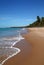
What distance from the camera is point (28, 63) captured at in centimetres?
531

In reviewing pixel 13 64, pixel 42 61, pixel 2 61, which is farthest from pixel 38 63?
pixel 2 61

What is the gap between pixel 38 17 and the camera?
103 meters

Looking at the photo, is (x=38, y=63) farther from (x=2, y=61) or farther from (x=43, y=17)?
(x=43, y=17)

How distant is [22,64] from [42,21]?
323 ft

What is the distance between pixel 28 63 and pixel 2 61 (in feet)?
3.39

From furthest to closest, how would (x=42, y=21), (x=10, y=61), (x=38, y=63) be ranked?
(x=42, y=21) → (x=10, y=61) → (x=38, y=63)

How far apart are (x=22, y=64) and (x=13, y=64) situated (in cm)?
32

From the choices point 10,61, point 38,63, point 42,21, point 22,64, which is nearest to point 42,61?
point 38,63

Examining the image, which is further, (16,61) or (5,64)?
(16,61)

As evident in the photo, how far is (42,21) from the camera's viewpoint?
10231cm

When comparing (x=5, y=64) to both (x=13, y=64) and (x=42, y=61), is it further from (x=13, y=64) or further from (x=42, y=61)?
(x=42, y=61)

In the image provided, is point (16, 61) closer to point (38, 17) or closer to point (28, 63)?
point (28, 63)

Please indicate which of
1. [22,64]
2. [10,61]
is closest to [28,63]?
[22,64]

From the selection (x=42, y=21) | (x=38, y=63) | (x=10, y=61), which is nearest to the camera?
(x=38, y=63)
